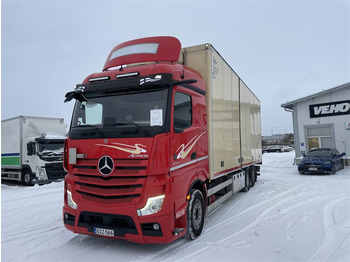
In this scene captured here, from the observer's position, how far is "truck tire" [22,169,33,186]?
43.0ft

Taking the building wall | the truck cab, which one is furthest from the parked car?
the truck cab

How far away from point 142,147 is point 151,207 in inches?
34.8

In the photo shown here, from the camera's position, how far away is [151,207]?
388 centimetres

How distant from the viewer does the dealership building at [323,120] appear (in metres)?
18.4

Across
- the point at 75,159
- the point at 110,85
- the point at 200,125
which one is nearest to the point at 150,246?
the point at 75,159

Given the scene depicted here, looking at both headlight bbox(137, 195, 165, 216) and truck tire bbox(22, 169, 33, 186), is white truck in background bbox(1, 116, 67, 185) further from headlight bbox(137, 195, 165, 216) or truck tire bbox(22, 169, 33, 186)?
headlight bbox(137, 195, 165, 216)

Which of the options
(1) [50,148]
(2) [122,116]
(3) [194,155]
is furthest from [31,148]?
(3) [194,155]

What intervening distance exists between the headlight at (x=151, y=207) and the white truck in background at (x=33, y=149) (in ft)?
33.4

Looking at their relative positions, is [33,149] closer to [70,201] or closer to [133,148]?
[70,201]

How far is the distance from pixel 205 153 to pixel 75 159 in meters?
2.44

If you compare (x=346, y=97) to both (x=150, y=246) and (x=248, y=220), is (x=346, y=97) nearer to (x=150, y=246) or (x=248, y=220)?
(x=248, y=220)

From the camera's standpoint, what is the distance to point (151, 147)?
3.94m

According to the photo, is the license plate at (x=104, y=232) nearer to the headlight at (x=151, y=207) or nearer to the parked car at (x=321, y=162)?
the headlight at (x=151, y=207)

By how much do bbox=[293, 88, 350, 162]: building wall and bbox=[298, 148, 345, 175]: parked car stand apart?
3.38 m
